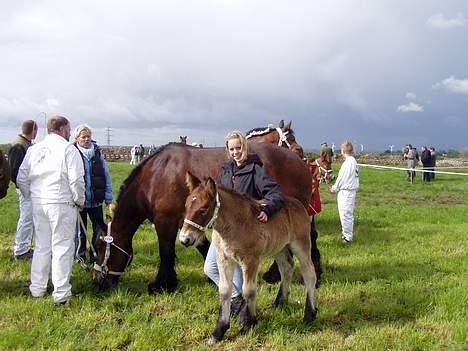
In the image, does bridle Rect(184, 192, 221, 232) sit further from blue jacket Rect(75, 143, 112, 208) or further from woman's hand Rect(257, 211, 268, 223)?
blue jacket Rect(75, 143, 112, 208)

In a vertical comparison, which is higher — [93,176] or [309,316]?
[93,176]

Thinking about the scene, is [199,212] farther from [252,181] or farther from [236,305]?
[236,305]

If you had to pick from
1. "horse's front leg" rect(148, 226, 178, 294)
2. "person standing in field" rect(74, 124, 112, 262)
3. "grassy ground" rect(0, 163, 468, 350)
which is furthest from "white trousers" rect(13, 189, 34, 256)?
"horse's front leg" rect(148, 226, 178, 294)

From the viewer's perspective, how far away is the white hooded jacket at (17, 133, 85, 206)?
5.23 meters

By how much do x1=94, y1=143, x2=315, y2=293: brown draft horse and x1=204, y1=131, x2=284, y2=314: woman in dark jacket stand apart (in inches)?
45.9

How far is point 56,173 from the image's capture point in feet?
17.3

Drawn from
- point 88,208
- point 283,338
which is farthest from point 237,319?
point 88,208

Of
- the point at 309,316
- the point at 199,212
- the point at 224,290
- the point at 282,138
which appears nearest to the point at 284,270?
the point at 309,316

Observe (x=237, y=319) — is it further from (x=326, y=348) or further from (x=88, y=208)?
(x=88, y=208)

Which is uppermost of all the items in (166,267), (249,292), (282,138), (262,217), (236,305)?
(282,138)

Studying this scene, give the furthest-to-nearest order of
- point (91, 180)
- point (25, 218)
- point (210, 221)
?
point (25, 218), point (91, 180), point (210, 221)

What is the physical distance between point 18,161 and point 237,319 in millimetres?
4234

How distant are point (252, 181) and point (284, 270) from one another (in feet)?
3.82

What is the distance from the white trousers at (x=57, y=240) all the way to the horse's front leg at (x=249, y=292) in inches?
82.6
